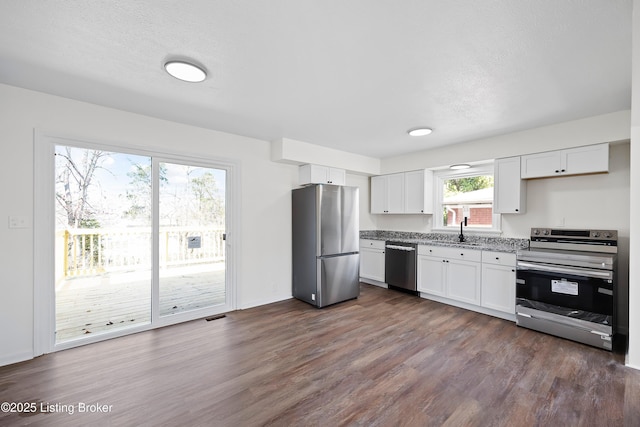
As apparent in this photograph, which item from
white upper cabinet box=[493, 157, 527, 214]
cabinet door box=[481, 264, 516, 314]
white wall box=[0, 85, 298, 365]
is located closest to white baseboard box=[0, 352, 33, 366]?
white wall box=[0, 85, 298, 365]

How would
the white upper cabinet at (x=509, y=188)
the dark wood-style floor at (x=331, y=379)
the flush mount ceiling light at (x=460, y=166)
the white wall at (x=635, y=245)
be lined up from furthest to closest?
the flush mount ceiling light at (x=460, y=166), the white upper cabinet at (x=509, y=188), the white wall at (x=635, y=245), the dark wood-style floor at (x=331, y=379)

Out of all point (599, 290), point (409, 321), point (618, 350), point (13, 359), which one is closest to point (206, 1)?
point (13, 359)

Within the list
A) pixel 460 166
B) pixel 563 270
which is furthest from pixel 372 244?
pixel 563 270

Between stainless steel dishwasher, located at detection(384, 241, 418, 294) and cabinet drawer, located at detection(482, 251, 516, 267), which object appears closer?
cabinet drawer, located at detection(482, 251, 516, 267)

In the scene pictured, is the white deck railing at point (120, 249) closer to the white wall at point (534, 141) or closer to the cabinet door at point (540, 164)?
the white wall at point (534, 141)

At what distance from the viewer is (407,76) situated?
2.17m

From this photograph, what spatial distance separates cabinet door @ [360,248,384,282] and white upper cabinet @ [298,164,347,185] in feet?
4.87

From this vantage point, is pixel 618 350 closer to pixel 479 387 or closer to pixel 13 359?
pixel 479 387

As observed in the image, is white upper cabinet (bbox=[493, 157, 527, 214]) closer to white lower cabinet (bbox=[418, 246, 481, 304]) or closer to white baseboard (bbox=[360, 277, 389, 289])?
white lower cabinet (bbox=[418, 246, 481, 304])

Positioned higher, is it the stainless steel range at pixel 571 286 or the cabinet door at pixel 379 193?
the cabinet door at pixel 379 193

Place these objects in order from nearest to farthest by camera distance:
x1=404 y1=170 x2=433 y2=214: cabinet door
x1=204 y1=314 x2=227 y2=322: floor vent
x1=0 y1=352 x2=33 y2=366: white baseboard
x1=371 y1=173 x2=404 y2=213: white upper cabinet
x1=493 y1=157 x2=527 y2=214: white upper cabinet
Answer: x1=0 y1=352 x2=33 y2=366: white baseboard, x1=204 y1=314 x2=227 y2=322: floor vent, x1=493 y1=157 x2=527 y2=214: white upper cabinet, x1=404 y1=170 x2=433 y2=214: cabinet door, x1=371 y1=173 x2=404 y2=213: white upper cabinet

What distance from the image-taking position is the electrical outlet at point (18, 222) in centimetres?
238

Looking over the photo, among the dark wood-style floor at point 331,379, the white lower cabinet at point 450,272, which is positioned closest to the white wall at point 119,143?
the dark wood-style floor at point 331,379

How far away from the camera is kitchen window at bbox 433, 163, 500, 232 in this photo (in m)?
4.19
